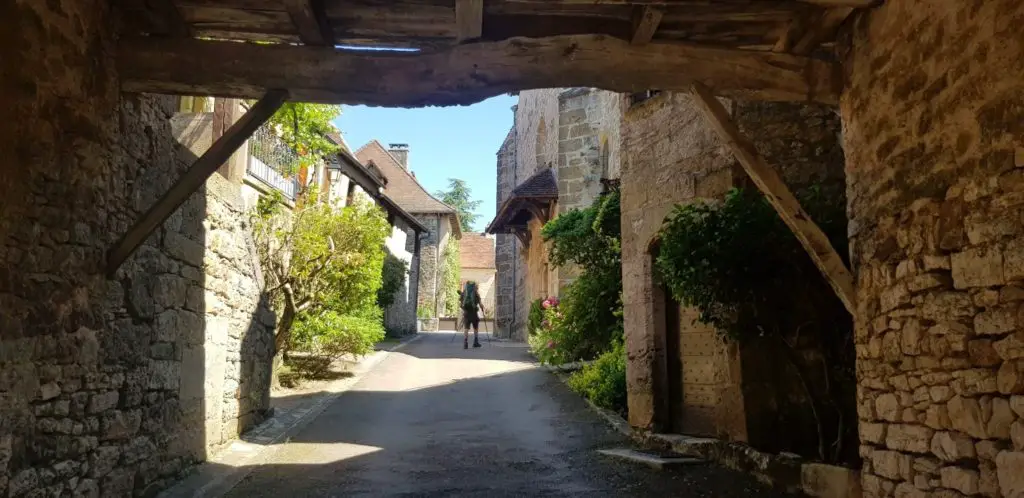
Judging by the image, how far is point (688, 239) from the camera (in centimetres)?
598

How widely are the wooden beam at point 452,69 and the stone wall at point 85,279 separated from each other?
45 centimetres

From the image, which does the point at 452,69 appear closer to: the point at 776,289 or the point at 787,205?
the point at 787,205

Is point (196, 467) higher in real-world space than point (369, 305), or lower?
lower

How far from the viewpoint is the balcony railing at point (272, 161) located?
1220 cm

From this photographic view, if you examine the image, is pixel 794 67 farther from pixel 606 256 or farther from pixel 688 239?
pixel 606 256

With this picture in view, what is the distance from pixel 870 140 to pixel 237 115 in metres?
5.81


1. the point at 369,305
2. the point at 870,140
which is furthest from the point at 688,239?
the point at 369,305

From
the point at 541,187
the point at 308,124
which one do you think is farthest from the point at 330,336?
the point at 541,187

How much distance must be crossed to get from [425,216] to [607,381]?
24305 mm

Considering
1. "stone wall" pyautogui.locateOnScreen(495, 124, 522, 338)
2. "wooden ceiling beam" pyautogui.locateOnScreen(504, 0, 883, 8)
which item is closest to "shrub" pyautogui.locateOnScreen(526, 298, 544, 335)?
"stone wall" pyautogui.locateOnScreen(495, 124, 522, 338)

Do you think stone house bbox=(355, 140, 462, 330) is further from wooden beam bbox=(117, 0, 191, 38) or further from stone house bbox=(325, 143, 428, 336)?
wooden beam bbox=(117, 0, 191, 38)

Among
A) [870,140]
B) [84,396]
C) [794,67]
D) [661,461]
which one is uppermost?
[794,67]

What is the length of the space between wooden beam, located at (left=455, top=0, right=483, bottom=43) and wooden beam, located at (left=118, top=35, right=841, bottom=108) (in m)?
0.07

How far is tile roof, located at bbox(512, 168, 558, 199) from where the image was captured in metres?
18.4
